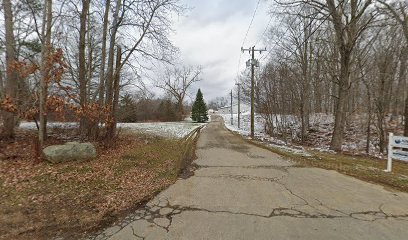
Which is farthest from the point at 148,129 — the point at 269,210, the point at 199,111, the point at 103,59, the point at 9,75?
Result: the point at 199,111

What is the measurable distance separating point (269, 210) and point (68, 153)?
21.5 feet

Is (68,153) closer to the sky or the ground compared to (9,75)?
closer to the ground

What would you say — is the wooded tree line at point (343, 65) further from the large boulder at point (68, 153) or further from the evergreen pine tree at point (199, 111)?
the evergreen pine tree at point (199, 111)

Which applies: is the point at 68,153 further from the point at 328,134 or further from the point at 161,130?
the point at 328,134

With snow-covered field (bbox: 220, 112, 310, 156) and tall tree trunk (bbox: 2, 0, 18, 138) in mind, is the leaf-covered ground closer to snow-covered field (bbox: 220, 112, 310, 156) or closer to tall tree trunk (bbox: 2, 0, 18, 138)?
tall tree trunk (bbox: 2, 0, 18, 138)

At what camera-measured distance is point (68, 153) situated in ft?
26.8

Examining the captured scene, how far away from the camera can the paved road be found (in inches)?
155

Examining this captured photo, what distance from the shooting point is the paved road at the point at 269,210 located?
394 cm

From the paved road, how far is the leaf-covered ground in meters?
0.56

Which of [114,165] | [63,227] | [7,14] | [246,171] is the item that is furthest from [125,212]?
[7,14]

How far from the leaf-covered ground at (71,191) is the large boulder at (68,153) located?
304 mm

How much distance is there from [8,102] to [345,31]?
668 inches

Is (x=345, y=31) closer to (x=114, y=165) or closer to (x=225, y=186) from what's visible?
(x=225, y=186)

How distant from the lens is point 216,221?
14.1 feet
